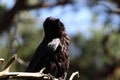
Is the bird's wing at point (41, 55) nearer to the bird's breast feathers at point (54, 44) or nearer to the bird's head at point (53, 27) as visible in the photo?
the bird's breast feathers at point (54, 44)

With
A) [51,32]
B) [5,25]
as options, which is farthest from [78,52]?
[51,32]

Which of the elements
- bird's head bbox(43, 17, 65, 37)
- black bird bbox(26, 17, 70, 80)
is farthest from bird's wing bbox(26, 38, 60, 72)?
bird's head bbox(43, 17, 65, 37)

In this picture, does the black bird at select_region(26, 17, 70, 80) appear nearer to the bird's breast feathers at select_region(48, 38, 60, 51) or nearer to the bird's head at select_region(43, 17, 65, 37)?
the bird's breast feathers at select_region(48, 38, 60, 51)

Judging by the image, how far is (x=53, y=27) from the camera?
3.84 meters

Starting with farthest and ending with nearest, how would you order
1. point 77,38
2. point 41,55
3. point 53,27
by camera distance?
point 77,38 → point 53,27 → point 41,55

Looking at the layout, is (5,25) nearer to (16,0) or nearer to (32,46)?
(16,0)

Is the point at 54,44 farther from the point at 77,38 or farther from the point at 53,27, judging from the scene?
the point at 77,38

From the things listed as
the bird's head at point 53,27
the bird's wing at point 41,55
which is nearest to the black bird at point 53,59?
the bird's wing at point 41,55

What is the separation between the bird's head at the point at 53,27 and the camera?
381 cm

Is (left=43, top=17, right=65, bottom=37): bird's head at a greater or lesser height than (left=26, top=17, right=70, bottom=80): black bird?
greater

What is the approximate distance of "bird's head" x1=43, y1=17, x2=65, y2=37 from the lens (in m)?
3.81

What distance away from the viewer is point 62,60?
359cm

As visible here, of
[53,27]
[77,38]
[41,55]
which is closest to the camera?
[41,55]

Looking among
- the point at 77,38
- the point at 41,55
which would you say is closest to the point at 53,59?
the point at 41,55
